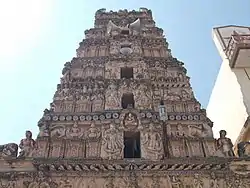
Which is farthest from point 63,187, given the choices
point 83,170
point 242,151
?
point 242,151

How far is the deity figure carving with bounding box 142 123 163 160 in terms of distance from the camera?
33.5 ft

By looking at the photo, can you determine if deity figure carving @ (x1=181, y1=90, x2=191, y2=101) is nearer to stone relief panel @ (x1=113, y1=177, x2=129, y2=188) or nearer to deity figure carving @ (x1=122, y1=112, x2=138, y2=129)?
deity figure carving @ (x1=122, y1=112, x2=138, y2=129)

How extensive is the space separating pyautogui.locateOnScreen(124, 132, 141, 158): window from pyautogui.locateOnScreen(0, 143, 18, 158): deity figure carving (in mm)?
3184

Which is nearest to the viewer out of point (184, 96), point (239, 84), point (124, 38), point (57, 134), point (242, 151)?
point (242, 151)

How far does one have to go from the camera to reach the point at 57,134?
11180 millimetres

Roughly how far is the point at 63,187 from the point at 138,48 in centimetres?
792

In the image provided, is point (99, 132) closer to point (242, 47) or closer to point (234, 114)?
point (234, 114)

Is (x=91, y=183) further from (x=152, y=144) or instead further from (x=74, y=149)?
(x=152, y=144)

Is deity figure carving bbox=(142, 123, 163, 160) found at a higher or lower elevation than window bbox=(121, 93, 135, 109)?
lower

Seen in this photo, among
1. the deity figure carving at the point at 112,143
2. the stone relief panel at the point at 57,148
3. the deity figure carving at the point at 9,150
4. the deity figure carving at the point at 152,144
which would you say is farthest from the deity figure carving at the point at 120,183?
the deity figure carving at the point at 9,150

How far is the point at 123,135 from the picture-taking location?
36.1ft

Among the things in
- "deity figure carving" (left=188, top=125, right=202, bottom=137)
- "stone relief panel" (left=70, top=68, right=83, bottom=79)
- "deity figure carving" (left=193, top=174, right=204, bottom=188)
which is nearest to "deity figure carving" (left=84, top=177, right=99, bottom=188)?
"deity figure carving" (left=193, top=174, right=204, bottom=188)

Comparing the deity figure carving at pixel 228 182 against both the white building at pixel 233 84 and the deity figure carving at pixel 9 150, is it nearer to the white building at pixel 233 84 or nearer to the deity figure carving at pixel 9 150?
the white building at pixel 233 84

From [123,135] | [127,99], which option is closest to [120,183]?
[123,135]
